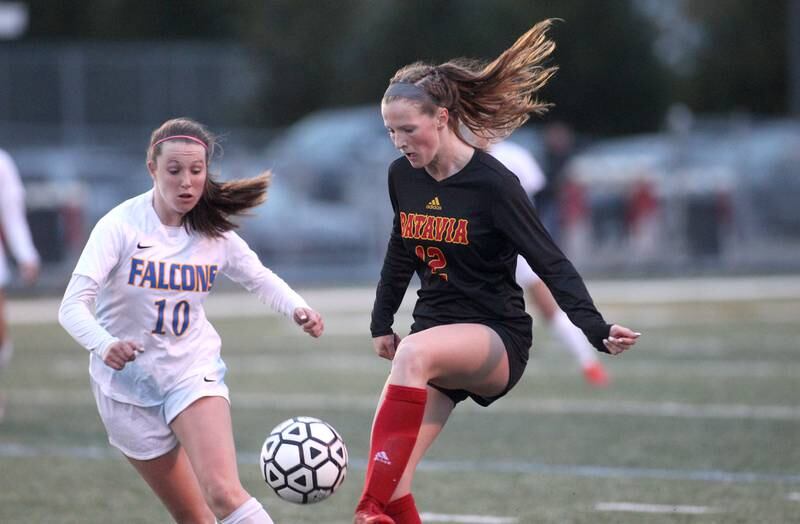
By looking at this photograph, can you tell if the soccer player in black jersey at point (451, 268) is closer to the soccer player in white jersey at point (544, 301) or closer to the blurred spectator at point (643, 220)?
the soccer player in white jersey at point (544, 301)

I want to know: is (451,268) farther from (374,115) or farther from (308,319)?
(374,115)

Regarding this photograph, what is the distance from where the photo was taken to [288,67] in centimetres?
3838

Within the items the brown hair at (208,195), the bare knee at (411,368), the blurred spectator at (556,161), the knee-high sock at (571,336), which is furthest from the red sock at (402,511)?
the blurred spectator at (556,161)

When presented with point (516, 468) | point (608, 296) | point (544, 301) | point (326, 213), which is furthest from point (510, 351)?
point (326, 213)

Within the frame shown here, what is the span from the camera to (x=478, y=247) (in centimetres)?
537

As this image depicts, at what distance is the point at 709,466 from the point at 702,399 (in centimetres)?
266

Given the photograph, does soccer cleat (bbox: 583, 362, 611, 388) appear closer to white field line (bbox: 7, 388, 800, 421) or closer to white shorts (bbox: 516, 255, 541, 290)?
white field line (bbox: 7, 388, 800, 421)

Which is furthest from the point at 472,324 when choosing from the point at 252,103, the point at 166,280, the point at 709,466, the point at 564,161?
the point at 252,103

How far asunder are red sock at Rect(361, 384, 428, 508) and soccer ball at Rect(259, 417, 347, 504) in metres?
0.21

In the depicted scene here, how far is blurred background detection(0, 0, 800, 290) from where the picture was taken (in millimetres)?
22906

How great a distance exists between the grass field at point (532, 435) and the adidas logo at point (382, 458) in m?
1.49

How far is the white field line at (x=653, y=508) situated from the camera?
6.58 metres

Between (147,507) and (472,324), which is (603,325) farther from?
(147,507)

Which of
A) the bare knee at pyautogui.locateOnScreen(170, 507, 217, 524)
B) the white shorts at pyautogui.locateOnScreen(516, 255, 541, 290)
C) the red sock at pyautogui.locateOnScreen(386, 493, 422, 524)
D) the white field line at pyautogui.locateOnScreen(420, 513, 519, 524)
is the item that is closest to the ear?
the red sock at pyautogui.locateOnScreen(386, 493, 422, 524)
